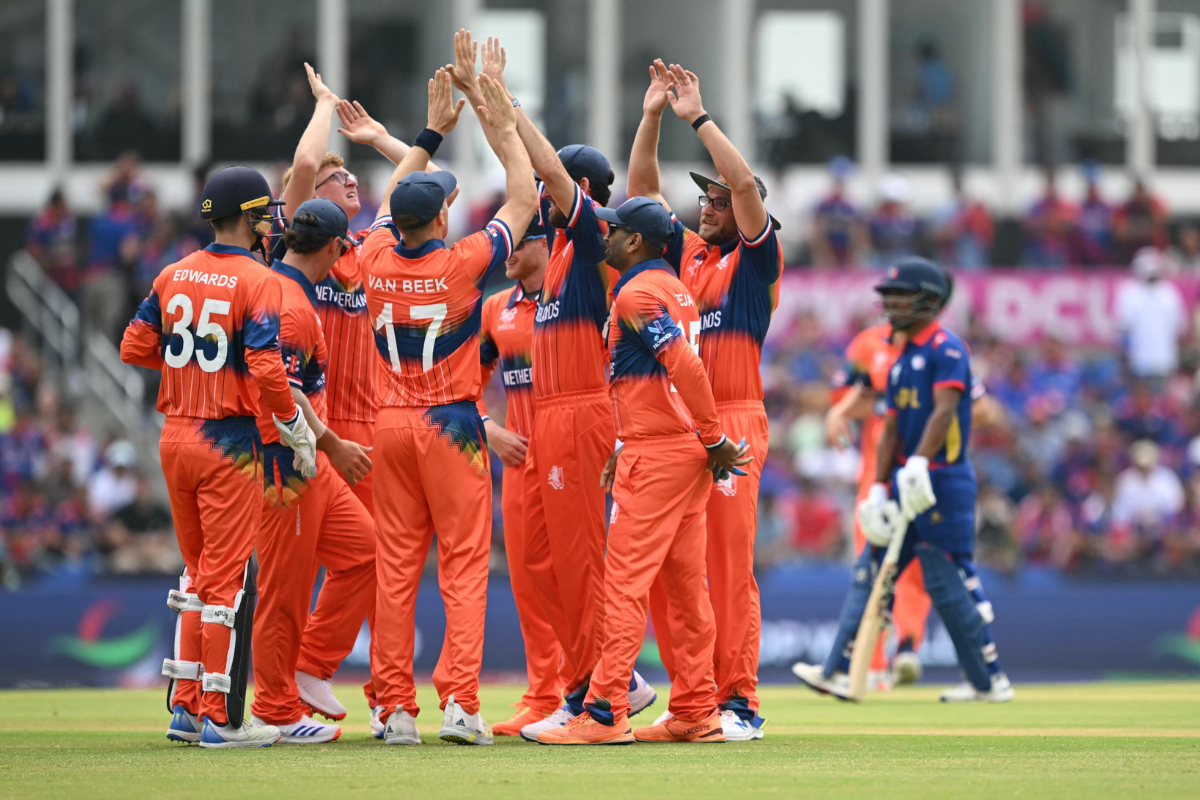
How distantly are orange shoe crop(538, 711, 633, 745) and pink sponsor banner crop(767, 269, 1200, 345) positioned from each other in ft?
41.4

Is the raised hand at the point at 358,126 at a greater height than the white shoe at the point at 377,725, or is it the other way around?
the raised hand at the point at 358,126

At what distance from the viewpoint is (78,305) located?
19.5 meters

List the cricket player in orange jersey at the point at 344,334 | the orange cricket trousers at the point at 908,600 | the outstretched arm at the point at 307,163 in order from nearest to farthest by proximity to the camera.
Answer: the outstretched arm at the point at 307,163, the cricket player in orange jersey at the point at 344,334, the orange cricket trousers at the point at 908,600

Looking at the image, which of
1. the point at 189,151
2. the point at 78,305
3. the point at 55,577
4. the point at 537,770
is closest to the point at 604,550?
the point at 537,770

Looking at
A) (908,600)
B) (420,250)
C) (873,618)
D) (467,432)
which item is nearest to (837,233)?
(908,600)

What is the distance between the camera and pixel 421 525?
8.38m

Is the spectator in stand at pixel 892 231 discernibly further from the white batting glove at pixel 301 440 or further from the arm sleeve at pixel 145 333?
the arm sleeve at pixel 145 333

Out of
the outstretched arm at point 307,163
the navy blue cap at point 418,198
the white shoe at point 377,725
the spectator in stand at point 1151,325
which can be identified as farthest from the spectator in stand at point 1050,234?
the white shoe at point 377,725

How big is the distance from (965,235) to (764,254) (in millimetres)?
13254

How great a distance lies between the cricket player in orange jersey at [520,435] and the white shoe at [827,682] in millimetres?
2786

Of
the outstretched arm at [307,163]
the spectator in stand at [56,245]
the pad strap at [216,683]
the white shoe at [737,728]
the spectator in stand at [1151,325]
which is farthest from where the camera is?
the spectator in stand at [1151,325]

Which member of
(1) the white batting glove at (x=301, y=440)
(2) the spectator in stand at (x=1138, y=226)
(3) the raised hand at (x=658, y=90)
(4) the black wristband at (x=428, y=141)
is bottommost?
(1) the white batting glove at (x=301, y=440)

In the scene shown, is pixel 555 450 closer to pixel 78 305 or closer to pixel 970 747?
pixel 970 747

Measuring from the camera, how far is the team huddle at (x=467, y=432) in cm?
822
